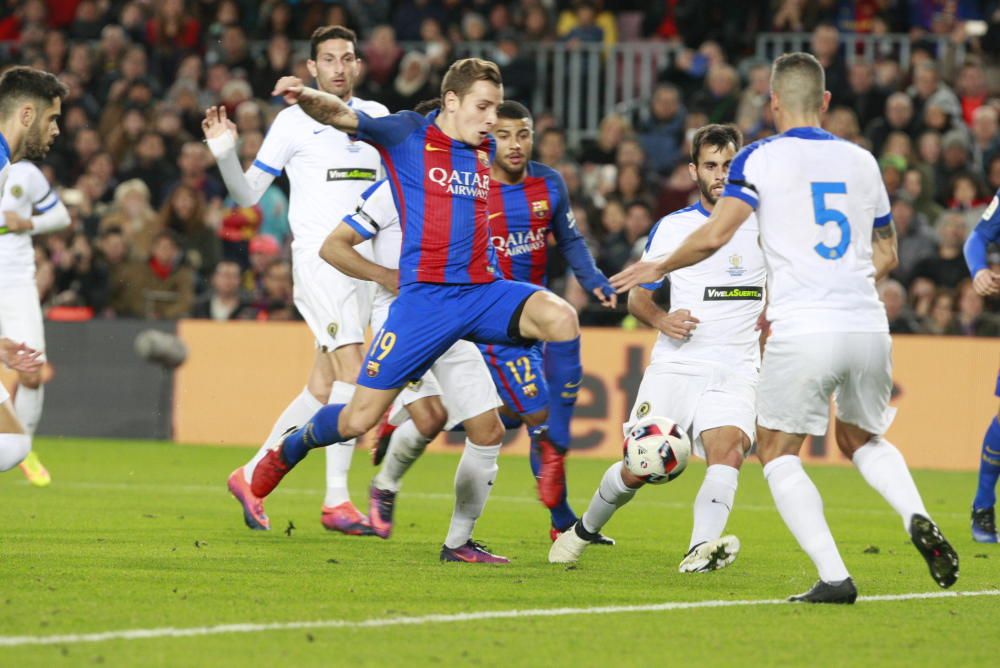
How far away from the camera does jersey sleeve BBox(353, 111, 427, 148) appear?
24.5 ft

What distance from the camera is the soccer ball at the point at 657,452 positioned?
7.60 metres

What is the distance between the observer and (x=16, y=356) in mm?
7133

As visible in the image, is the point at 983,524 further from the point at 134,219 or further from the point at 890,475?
the point at 134,219

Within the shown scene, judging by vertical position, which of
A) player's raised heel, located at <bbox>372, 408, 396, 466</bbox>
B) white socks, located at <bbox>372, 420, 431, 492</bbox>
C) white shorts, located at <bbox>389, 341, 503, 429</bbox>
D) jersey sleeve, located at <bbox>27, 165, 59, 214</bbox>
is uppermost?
jersey sleeve, located at <bbox>27, 165, 59, 214</bbox>

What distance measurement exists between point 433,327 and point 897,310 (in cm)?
915

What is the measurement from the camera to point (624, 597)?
6.78 metres

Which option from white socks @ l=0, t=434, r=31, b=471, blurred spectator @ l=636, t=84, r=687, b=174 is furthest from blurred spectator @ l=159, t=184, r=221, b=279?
white socks @ l=0, t=434, r=31, b=471

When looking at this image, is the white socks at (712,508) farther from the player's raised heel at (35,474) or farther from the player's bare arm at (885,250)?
the player's raised heel at (35,474)

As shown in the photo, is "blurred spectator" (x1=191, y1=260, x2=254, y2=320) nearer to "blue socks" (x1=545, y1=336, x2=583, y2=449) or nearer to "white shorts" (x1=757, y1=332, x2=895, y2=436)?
"blue socks" (x1=545, y1=336, x2=583, y2=449)

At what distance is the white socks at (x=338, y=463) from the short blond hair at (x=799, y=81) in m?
3.55

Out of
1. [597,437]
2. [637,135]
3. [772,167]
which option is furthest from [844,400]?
[637,135]

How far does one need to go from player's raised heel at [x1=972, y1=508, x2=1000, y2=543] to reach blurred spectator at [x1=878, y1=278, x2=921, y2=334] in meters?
6.18

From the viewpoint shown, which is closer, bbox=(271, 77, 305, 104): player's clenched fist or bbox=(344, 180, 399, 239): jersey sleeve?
bbox=(271, 77, 305, 104): player's clenched fist

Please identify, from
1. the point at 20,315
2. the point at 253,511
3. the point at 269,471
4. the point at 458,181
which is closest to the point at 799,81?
the point at 458,181
